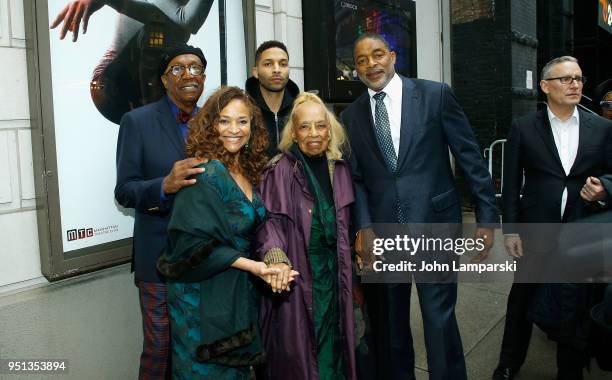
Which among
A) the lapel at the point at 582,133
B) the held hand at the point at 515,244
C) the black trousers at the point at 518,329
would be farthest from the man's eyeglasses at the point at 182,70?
the black trousers at the point at 518,329

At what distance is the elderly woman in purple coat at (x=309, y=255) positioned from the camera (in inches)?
113

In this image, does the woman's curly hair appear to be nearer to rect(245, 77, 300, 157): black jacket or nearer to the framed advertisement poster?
rect(245, 77, 300, 157): black jacket

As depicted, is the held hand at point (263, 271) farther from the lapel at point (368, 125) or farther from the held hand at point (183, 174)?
the lapel at point (368, 125)

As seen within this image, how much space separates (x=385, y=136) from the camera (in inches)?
132

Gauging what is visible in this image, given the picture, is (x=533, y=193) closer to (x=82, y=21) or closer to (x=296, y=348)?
(x=296, y=348)

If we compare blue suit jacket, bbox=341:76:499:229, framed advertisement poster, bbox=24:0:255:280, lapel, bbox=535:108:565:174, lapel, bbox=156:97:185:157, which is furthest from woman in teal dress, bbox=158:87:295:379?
lapel, bbox=535:108:565:174

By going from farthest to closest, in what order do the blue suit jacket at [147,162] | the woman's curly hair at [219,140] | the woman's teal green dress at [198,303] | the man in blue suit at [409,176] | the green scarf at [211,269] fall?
the man in blue suit at [409,176]
the blue suit jacket at [147,162]
the woman's curly hair at [219,140]
the woman's teal green dress at [198,303]
the green scarf at [211,269]

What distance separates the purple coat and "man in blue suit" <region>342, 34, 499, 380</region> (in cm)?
37

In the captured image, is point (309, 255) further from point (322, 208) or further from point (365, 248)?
point (365, 248)

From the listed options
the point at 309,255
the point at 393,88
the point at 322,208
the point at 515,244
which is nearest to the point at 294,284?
the point at 309,255

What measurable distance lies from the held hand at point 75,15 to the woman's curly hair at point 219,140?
4.78 ft

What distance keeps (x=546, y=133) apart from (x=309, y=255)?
6.55ft

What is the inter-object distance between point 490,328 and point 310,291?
2700mm

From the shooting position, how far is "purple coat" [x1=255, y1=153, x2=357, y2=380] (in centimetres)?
284
